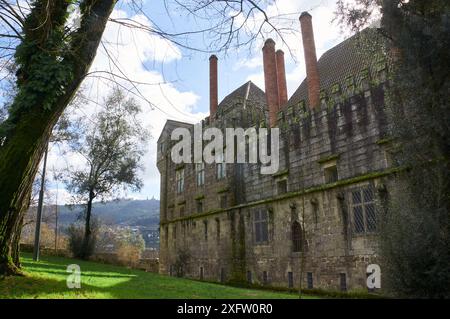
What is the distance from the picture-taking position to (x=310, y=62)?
1839 cm

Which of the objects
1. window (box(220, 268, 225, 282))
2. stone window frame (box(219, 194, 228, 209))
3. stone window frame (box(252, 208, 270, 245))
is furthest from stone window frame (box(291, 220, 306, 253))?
stone window frame (box(219, 194, 228, 209))

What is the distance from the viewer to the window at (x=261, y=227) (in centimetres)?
1864

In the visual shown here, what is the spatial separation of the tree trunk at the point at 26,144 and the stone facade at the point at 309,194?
7.48 m

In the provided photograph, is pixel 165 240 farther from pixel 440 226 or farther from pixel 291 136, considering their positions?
pixel 440 226

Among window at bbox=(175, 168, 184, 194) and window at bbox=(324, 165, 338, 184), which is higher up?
window at bbox=(175, 168, 184, 194)

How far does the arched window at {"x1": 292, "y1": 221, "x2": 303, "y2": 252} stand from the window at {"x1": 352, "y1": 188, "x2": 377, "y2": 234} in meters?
3.14

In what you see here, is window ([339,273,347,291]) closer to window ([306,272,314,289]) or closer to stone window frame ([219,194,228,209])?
window ([306,272,314,289])

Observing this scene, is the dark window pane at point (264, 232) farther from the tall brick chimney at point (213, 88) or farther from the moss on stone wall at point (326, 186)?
the tall brick chimney at point (213, 88)

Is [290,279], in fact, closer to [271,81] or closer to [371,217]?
[371,217]

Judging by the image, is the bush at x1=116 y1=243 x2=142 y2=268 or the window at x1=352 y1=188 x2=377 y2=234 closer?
the window at x1=352 y1=188 x2=377 y2=234

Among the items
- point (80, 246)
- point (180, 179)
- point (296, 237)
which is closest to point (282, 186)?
point (296, 237)

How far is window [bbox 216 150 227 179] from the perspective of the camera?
23125 millimetres

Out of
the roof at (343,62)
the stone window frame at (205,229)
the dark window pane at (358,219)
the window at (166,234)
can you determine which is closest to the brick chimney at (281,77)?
the roof at (343,62)
